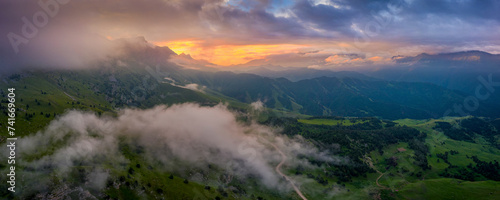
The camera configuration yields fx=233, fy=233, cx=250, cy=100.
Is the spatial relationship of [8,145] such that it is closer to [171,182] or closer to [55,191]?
[55,191]

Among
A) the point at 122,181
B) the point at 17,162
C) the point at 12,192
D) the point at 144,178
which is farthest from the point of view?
the point at 144,178

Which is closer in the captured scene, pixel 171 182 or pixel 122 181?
pixel 122 181

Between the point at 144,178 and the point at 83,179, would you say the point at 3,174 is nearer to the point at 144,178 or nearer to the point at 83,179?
the point at 83,179

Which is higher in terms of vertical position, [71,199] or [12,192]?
[12,192]

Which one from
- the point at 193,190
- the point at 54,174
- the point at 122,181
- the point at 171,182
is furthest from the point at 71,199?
the point at 193,190

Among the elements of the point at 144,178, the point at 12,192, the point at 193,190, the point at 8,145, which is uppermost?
the point at 8,145

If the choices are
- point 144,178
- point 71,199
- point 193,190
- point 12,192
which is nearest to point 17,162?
point 12,192

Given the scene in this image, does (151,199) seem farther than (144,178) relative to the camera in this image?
No

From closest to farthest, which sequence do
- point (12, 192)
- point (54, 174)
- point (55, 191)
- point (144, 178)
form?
point (12, 192), point (55, 191), point (54, 174), point (144, 178)

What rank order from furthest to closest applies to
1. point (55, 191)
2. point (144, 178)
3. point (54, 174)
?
1. point (144, 178)
2. point (54, 174)
3. point (55, 191)
